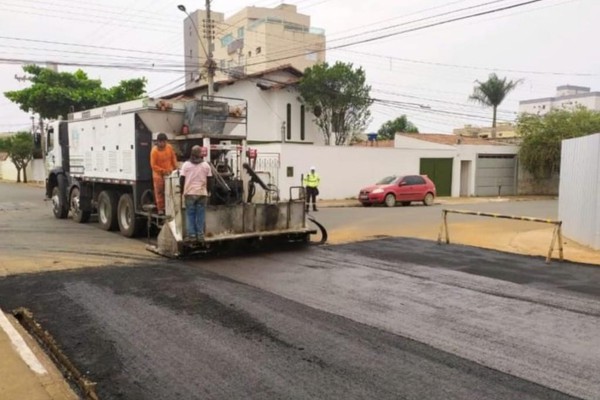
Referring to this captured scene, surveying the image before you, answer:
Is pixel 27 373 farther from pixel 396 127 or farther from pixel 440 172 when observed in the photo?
pixel 396 127

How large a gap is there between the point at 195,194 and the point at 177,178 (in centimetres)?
56

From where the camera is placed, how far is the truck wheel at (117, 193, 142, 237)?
1273 centimetres

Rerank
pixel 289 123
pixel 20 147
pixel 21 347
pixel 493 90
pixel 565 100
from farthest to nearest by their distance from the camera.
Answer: pixel 565 100
pixel 20 147
pixel 493 90
pixel 289 123
pixel 21 347

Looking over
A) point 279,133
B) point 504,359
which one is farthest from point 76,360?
point 279,133

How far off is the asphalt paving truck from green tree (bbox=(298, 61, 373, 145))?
60.5ft

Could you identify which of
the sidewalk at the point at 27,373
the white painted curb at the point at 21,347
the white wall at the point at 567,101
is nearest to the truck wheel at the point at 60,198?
the white painted curb at the point at 21,347

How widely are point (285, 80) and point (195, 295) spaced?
2662 cm

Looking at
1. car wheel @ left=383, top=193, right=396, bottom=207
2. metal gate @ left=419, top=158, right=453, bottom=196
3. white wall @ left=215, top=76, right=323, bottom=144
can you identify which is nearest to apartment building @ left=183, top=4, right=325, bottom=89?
white wall @ left=215, top=76, right=323, bottom=144

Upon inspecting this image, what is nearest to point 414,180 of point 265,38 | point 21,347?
point 21,347

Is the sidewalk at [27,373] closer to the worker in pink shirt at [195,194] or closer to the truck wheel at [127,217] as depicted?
the worker in pink shirt at [195,194]

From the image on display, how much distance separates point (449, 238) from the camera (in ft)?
42.8

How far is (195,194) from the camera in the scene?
989cm

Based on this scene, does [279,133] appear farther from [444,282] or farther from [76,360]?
[76,360]

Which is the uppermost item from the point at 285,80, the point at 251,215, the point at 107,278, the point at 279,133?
the point at 285,80
